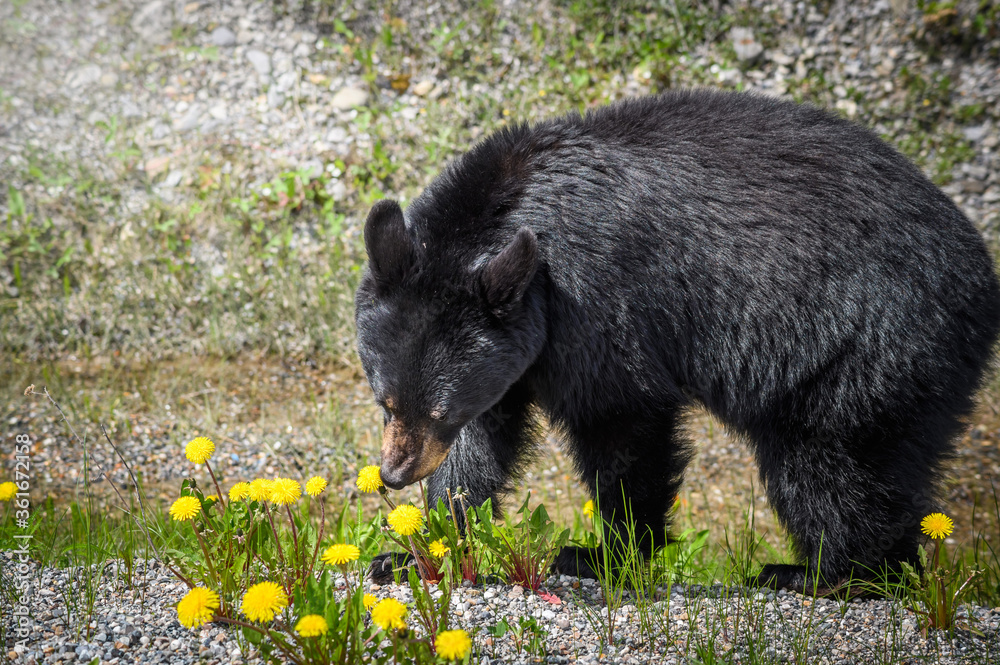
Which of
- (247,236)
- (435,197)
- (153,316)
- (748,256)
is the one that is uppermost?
(435,197)

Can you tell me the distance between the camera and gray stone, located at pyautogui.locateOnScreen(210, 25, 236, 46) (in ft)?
25.0

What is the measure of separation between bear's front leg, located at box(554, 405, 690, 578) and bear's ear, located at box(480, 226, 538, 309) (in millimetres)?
611

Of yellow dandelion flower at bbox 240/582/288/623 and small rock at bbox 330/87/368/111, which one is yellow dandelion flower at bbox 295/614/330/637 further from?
small rock at bbox 330/87/368/111

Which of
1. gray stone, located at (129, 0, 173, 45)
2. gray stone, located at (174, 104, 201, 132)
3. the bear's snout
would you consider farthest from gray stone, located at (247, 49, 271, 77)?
the bear's snout

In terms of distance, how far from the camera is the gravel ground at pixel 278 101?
4848 mm

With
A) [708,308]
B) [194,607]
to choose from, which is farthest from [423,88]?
[194,607]

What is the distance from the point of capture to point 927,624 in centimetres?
258

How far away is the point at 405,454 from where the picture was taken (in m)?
2.80

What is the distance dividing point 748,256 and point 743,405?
58 cm

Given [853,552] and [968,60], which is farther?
[968,60]

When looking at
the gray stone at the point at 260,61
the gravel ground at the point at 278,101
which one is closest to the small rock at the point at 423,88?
the gravel ground at the point at 278,101

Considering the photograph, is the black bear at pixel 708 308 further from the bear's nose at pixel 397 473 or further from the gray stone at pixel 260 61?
the gray stone at pixel 260 61

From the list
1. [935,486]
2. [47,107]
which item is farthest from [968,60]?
[47,107]

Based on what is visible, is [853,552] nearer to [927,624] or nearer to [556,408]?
[927,624]
